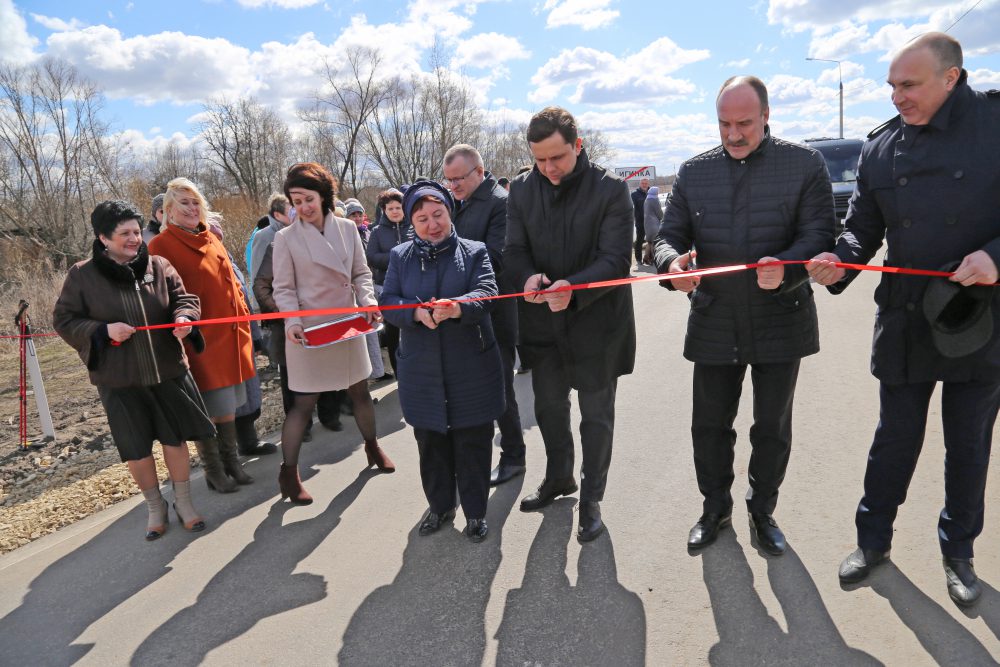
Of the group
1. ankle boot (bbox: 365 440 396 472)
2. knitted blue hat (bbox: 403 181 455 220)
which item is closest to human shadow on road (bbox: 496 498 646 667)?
ankle boot (bbox: 365 440 396 472)

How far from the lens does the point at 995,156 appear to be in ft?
8.52

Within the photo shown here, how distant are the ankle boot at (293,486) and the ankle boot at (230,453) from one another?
537mm

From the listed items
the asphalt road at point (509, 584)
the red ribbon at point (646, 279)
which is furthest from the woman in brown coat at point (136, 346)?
the asphalt road at point (509, 584)

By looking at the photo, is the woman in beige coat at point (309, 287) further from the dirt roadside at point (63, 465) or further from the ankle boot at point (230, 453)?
the dirt roadside at point (63, 465)

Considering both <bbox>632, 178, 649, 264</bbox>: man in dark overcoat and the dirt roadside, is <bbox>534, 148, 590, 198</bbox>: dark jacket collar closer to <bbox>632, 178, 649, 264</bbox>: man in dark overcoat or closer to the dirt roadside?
the dirt roadside

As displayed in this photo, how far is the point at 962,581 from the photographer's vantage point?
2793 mm

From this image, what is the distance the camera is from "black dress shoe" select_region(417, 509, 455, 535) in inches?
146

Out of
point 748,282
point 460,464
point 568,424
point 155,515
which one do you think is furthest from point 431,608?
point 748,282

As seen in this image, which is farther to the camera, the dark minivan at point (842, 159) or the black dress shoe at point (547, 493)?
the dark minivan at point (842, 159)

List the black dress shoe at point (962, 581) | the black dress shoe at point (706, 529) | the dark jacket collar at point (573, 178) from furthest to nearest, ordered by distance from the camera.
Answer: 1. the dark jacket collar at point (573, 178)
2. the black dress shoe at point (706, 529)
3. the black dress shoe at point (962, 581)

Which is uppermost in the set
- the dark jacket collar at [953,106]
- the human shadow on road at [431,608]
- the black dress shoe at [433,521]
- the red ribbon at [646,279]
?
the dark jacket collar at [953,106]

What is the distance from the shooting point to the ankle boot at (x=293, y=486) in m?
4.25

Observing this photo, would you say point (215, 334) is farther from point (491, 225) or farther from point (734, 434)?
point (734, 434)

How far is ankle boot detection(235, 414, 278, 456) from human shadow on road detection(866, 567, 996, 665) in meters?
4.22
